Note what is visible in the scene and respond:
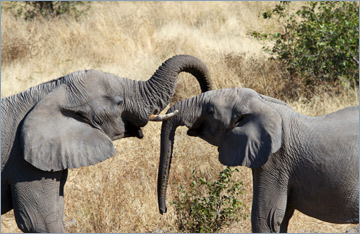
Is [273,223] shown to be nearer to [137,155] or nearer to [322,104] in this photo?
[137,155]

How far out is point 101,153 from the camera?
4531 millimetres

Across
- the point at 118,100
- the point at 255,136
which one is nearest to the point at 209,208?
the point at 255,136

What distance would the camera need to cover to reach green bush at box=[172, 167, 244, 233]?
18.9 feet

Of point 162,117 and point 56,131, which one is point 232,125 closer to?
point 162,117

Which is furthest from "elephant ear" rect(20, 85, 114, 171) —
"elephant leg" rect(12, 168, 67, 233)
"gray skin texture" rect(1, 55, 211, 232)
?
"elephant leg" rect(12, 168, 67, 233)

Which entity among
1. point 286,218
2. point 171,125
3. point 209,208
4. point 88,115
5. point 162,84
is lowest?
point 209,208

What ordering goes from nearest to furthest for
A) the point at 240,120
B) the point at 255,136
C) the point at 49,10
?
the point at 255,136 < the point at 240,120 < the point at 49,10

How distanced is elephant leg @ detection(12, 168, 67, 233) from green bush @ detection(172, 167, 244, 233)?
1.55m

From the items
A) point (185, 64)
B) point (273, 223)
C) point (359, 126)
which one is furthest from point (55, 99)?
point (359, 126)

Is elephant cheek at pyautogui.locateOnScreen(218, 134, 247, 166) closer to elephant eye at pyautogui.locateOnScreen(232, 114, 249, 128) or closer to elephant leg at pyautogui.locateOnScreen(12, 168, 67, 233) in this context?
elephant eye at pyautogui.locateOnScreen(232, 114, 249, 128)

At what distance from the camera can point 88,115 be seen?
14.9ft

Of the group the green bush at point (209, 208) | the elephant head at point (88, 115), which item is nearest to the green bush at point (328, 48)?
the green bush at point (209, 208)

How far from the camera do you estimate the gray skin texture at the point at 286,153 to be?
15.1ft

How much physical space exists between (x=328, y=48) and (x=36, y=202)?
546cm
